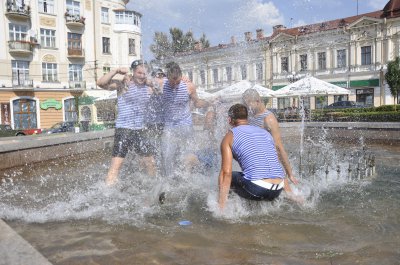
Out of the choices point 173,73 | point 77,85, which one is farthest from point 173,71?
point 77,85

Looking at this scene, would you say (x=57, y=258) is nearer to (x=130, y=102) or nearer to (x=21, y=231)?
(x=21, y=231)

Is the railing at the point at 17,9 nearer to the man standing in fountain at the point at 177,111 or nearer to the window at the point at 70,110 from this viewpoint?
the window at the point at 70,110

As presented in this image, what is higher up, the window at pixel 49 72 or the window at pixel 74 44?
the window at pixel 74 44

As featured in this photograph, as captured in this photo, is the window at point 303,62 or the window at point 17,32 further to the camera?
the window at point 303,62

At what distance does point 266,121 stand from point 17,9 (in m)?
36.8

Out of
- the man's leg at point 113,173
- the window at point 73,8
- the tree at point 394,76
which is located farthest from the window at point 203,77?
the man's leg at point 113,173

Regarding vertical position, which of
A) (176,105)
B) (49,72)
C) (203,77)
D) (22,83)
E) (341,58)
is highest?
(341,58)

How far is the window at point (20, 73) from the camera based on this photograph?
36.4 metres

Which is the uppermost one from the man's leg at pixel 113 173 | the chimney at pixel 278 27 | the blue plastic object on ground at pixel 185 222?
the chimney at pixel 278 27

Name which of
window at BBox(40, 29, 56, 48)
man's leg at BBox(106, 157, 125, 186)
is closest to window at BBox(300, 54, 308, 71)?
window at BBox(40, 29, 56, 48)

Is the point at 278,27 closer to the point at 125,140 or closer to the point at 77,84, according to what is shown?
the point at 77,84

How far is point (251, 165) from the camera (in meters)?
4.19

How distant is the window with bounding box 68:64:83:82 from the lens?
40.4 metres

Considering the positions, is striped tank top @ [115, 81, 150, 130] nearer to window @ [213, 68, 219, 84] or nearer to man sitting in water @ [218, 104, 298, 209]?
man sitting in water @ [218, 104, 298, 209]
